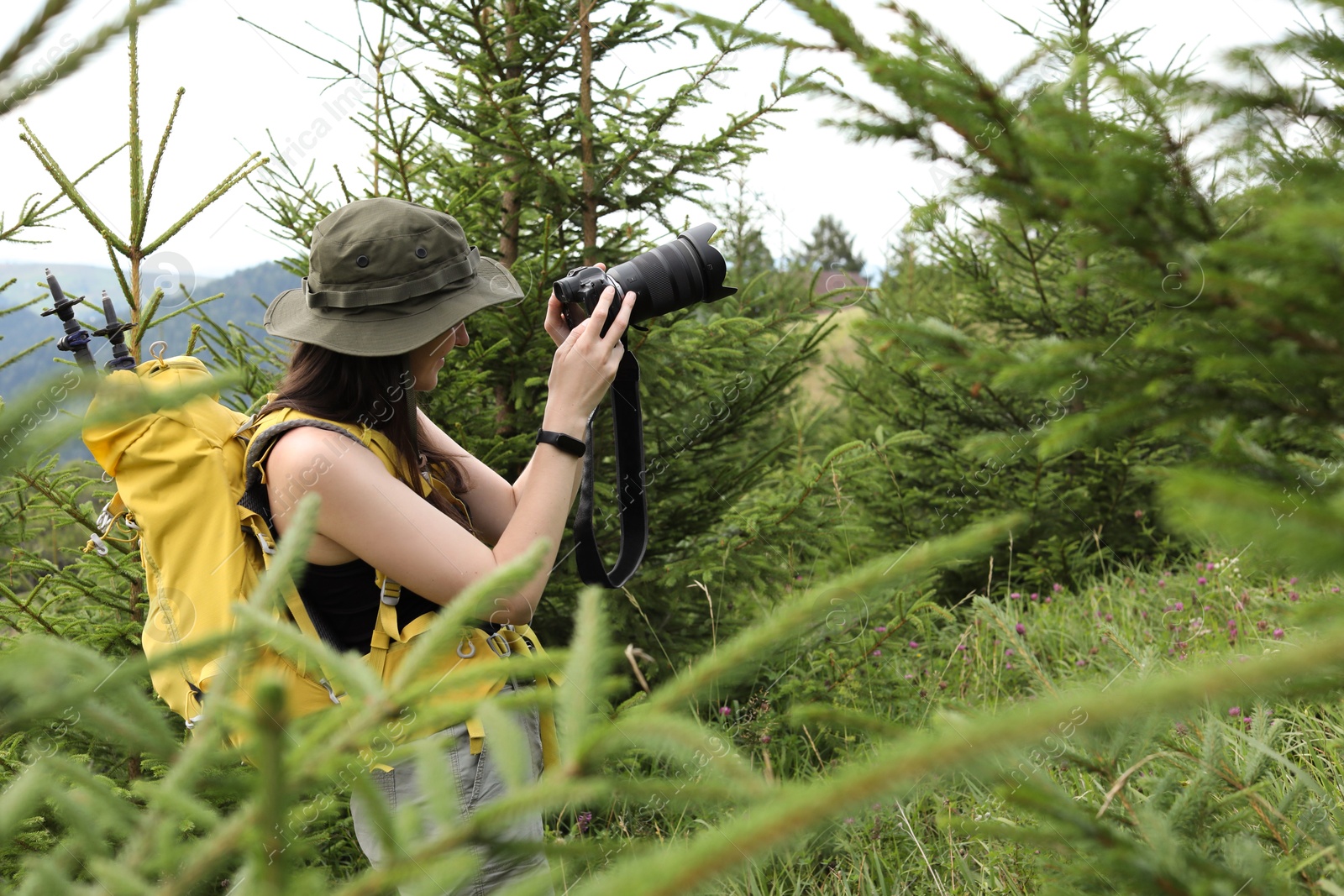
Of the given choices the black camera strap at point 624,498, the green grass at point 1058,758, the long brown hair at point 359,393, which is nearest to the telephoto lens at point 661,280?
the black camera strap at point 624,498

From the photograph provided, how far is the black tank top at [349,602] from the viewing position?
1.50m

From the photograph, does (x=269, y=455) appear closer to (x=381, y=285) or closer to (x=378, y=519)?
(x=378, y=519)

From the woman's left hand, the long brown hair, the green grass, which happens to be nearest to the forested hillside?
the green grass

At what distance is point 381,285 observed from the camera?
1.57m

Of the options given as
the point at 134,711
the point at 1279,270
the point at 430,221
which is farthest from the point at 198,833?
the point at 1279,270

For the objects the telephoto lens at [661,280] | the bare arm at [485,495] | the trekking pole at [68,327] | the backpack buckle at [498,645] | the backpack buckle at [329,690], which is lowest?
the backpack buckle at [329,690]

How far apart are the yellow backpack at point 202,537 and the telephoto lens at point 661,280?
64 centimetres

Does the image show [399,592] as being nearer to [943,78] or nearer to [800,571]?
[943,78]

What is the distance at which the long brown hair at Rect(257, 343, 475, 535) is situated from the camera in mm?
1575

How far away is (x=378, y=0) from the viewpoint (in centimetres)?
296

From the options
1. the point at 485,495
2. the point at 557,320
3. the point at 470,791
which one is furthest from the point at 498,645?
the point at 557,320

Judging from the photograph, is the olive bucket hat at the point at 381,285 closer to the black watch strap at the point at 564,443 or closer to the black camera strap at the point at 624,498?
the black watch strap at the point at 564,443

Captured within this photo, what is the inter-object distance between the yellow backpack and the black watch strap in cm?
33

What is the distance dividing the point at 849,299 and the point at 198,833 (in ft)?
9.04
